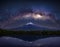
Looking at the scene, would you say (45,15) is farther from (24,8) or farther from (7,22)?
(7,22)

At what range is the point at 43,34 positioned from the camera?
2773 millimetres

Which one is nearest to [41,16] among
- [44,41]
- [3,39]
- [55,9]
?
[55,9]

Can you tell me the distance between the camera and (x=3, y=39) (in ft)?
9.11

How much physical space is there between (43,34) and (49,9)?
48 cm

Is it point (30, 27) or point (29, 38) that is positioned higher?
point (30, 27)

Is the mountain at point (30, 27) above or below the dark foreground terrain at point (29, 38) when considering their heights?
above

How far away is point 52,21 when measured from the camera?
2799 millimetres

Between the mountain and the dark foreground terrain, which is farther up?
the mountain

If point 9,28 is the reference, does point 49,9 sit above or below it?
above

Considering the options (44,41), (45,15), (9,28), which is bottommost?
(44,41)

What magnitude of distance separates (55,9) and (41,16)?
0.95 ft

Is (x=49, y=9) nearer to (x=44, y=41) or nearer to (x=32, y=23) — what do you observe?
(x=32, y=23)

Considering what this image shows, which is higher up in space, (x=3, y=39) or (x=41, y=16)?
(x=41, y=16)

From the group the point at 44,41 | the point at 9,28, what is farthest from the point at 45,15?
the point at 9,28
